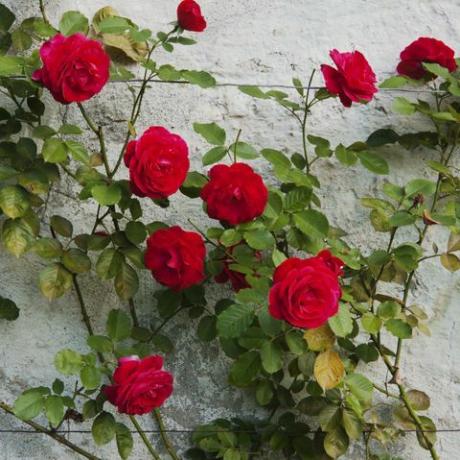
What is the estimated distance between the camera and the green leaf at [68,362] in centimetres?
146

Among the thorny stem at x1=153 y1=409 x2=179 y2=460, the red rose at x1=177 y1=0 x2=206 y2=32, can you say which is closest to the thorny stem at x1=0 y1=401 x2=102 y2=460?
the thorny stem at x1=153 y1=409 x2=179 y2=460

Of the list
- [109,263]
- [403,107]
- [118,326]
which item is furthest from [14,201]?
[403,107]

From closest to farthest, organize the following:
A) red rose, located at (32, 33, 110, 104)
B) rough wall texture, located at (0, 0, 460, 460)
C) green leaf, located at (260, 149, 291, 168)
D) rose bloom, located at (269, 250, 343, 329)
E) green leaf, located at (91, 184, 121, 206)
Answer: rose bloom, located at (269, 250, 343, 329) < red rose, located at (32, 33, 110, 104) < green leaf, located at (91, 184, 121, 206) < green leaf, located at (260, 149, 291, 168) < rough wall texture, located at (0, 0, 460, 460)

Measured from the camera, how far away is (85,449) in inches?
67.8

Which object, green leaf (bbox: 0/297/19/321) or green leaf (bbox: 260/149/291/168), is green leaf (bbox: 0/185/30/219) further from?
green leaf (bbox: 260/149/291/168)

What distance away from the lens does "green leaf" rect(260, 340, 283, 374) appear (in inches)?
57.7

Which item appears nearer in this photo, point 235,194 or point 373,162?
point 235,194

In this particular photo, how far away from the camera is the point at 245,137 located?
1.82 m

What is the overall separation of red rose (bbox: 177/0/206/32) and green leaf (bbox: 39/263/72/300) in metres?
0.60

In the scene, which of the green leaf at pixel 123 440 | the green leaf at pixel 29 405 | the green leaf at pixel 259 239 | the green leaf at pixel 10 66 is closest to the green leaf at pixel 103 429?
the green leaf at pixel 123 440

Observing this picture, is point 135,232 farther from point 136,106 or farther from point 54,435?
point 54,435

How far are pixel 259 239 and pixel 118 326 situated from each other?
0.36 meters

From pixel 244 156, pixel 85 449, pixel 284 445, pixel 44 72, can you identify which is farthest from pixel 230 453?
pixel 44 72

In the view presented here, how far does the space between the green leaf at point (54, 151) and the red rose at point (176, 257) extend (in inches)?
9.9
